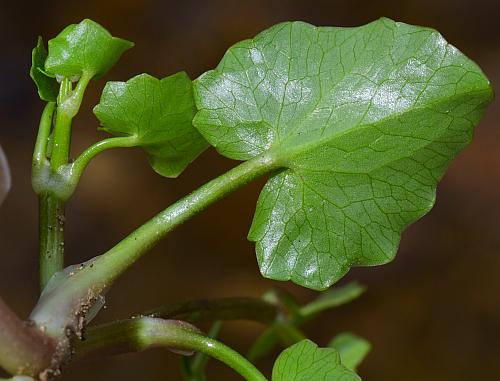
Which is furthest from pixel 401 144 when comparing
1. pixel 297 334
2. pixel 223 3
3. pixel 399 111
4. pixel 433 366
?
pixel 223 3

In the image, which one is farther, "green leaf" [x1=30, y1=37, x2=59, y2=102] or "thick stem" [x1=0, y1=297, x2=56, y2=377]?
"green leaf" [x1=30, y1=37, x2=59, y2=102]

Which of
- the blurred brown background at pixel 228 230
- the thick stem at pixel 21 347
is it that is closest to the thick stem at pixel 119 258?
the thick stem at pixel 21 347

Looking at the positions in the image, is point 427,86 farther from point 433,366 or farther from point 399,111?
point 433,366

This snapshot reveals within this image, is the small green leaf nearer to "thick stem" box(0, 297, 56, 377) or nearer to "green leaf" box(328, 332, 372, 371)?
"thick stem" box(0, 297, 56, 377)

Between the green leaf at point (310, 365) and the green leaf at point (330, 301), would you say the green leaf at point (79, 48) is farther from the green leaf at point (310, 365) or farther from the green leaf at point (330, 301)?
the green leaf at point (330, 301)

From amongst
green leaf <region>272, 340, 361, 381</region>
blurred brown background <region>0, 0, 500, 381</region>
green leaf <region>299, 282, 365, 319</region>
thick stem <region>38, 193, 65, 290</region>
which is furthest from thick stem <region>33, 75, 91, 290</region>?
blurred brown background <region>0, 0, 500, 381</region>

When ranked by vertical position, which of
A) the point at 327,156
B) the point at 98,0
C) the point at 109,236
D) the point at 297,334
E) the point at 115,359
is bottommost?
the point at 115,359

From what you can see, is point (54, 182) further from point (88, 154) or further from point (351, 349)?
point (351, 349)
